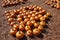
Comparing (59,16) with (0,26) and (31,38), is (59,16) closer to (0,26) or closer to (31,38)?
(31,38)

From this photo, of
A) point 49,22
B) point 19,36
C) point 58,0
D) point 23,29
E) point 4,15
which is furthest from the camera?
point 58,0

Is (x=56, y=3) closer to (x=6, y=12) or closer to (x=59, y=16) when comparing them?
(x=59, y=16)

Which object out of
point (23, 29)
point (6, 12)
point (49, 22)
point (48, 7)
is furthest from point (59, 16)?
point (6, 12)

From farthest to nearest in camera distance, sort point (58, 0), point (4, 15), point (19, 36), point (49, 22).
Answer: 1. point (58, 0)
2. point (4, 15)
3. point (49, 22)
4. point (19, 36)

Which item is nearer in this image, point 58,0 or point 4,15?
point 4,15

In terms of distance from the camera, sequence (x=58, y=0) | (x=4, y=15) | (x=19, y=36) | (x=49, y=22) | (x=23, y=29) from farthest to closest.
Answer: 1. (x=58, y=0)
2. (x=4, y=15)
3. (x=49, y=22)
4. (x=23, y=29)
5. (x=19, y=36)

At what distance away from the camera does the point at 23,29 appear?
201 inches

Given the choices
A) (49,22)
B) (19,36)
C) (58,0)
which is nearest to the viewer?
(19,36)

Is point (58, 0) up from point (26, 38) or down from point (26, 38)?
up

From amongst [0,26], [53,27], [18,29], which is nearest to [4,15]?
[0,26]

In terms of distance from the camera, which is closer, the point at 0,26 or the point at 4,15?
the point at 0,26

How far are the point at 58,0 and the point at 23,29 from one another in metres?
2.69

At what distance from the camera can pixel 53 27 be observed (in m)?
5.18

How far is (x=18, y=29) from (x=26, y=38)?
1.86ft
